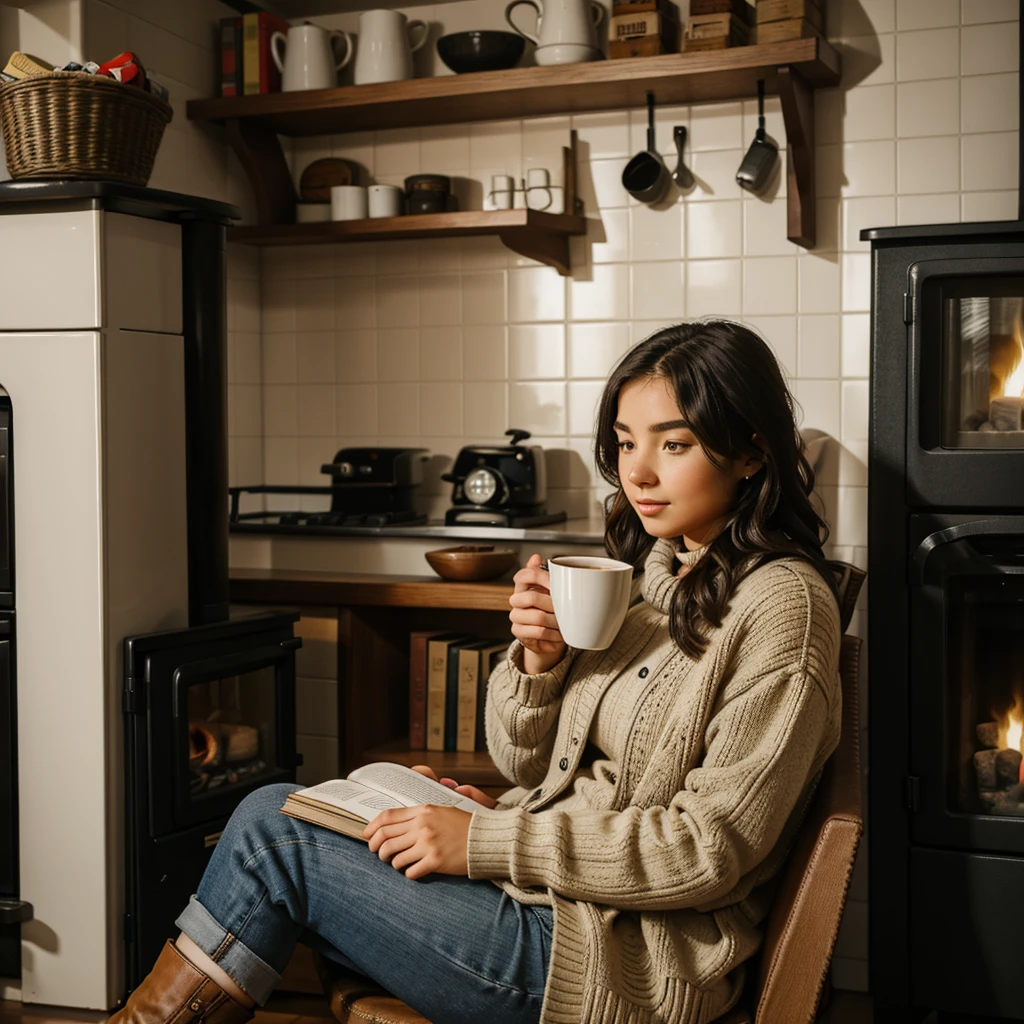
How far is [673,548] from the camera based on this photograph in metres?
1.62

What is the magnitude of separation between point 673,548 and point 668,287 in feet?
4.88

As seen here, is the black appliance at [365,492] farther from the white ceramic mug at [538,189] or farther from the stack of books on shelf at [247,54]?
the stack of books on shelf at [247,54]

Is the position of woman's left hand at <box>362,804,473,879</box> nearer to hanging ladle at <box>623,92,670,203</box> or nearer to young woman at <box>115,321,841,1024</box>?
young woman at <box>115,321,841,1024</box>

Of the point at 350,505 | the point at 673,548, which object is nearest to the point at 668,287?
the point at 350,505

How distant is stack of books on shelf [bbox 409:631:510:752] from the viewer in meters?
2.65

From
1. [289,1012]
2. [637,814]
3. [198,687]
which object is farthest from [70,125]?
[289,1012]

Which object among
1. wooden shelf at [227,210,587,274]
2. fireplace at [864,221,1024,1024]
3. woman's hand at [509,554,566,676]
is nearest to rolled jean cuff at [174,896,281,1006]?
woman's hand at [509,554,566,676]

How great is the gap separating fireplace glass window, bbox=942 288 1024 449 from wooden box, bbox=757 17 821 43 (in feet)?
2.85

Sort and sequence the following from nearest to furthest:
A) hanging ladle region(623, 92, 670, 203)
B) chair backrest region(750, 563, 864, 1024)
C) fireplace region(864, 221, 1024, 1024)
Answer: chair backrest region(750, 563, 864, 1024) < fireplace region(864, 221, 1024, 1024) < hanging ladle region(623, 92, 670, 203)

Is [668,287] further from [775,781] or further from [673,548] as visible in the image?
[775,781]

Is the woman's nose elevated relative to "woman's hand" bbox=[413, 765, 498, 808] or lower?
elevated

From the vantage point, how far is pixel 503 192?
297 cm

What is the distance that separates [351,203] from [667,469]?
1822 mm

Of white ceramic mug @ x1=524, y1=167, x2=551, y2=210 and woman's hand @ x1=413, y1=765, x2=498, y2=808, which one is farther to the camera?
white ceramic mug @ x1=524, y1=167, x2=551, y2=210
